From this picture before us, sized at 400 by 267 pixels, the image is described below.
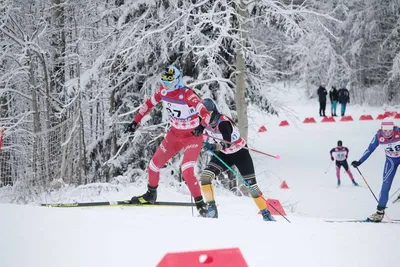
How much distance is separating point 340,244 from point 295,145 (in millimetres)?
17797

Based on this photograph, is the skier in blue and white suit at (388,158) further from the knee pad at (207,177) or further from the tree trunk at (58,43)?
the tree trunk at (58,43)

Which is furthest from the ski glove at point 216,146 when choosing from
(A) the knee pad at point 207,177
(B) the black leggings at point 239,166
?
(A) the knee pad at point 207,177

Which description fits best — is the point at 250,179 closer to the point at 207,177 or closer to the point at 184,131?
the point at 207,177

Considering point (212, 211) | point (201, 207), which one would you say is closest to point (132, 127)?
point (201, 207)

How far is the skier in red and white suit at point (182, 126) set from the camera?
6.20 meters

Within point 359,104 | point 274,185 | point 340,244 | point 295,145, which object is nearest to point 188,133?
point 340,244

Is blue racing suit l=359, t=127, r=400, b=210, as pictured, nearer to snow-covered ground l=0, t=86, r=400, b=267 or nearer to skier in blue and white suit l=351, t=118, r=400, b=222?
skier in blue and white suit l=351, t=118, r=400, b=222

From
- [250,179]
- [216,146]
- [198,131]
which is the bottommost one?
[250,179]

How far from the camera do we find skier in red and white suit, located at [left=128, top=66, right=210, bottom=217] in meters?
6.20

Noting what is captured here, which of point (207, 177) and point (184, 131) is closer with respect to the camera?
point (184, 131)

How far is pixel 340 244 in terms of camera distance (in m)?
3.82

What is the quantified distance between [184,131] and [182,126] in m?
0.08

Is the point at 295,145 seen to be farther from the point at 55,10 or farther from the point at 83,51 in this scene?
the point at 55,10

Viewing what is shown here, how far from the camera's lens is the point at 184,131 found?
6.39 metres
